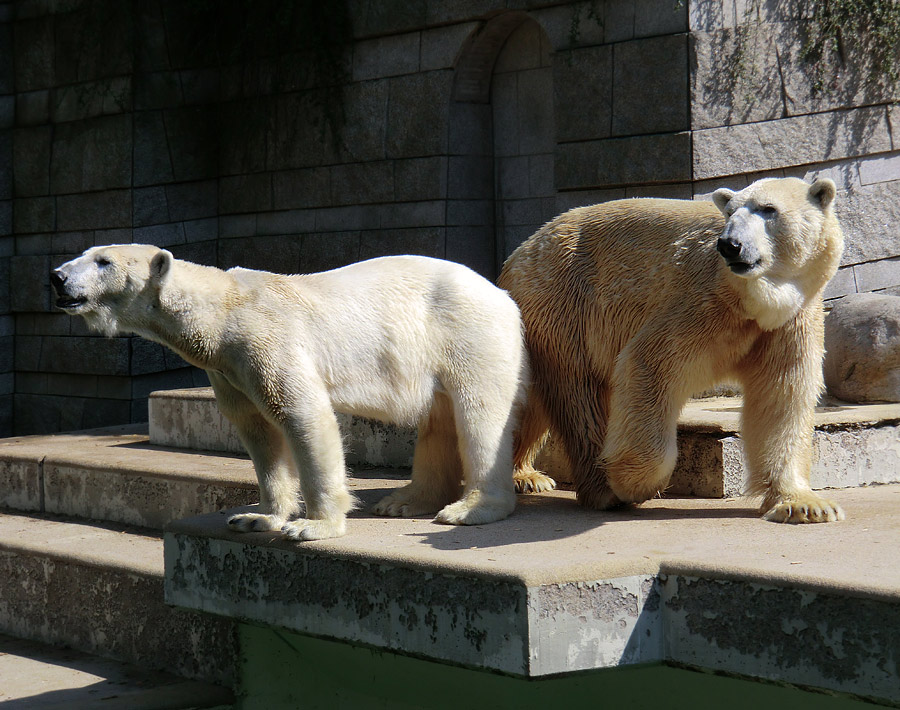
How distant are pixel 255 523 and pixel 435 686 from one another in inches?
28.5

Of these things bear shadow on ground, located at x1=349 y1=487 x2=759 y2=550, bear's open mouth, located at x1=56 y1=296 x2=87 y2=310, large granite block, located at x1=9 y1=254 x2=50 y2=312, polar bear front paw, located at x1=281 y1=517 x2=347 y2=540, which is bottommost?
bear shadow on ground, located at x1=349 y1=487 x2=759 y2=550

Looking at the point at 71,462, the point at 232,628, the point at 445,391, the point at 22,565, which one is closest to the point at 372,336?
the point at 445,391

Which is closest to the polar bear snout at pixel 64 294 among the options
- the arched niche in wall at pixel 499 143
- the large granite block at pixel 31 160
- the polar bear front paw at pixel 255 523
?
the polar bear front paw at pixel 255 523

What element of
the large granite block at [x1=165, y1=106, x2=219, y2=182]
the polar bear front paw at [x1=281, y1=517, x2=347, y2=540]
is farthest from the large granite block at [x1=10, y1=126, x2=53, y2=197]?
the polar bear front paw at [x1=281, y1=517, x2=347, y2=540]

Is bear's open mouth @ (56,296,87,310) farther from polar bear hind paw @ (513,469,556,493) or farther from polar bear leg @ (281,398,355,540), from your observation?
polar bear hind paw @ (513,469,556,493)

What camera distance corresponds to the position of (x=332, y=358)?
9.98 feet

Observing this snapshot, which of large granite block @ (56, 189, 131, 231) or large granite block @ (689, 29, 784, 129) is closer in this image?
large granite block @ (689, 29, 784, 129)

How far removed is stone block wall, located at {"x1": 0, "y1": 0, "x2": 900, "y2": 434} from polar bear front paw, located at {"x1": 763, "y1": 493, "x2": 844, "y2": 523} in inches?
104

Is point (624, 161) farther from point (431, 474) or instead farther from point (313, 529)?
point (313, 529)

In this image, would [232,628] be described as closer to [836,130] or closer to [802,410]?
[802,410]

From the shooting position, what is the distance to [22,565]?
429cm

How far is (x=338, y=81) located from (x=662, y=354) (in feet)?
14.6

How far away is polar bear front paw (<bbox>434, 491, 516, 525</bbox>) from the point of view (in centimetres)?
310

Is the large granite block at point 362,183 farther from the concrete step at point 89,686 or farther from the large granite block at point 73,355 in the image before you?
the concrete step at point 89,686
